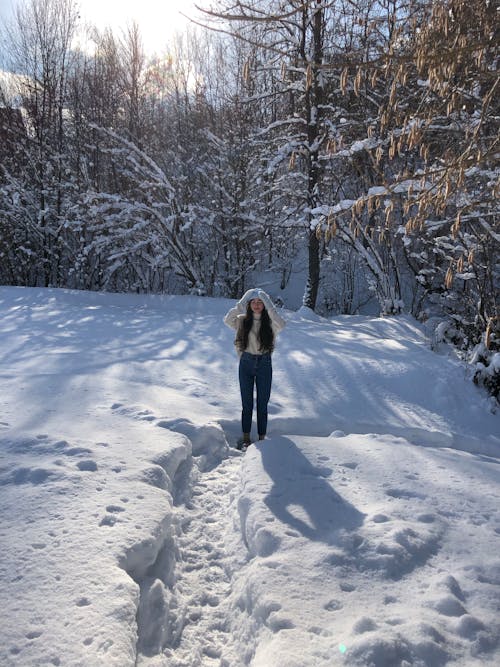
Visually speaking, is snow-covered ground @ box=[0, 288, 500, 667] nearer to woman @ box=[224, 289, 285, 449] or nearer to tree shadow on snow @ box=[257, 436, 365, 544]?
tree shadow on snow @ box=[257, 436, 365, 544]

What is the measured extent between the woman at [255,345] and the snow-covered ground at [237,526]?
1.24ft

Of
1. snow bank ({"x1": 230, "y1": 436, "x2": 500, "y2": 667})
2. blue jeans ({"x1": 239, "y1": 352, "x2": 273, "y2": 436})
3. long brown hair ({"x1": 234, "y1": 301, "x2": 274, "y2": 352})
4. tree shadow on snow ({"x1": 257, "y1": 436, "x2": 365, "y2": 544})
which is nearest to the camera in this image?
snow bank ({"x1": 230, "y1": 436, "x2": 500, "y2": 667})

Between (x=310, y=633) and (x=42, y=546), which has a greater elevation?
(x=42, y=546)

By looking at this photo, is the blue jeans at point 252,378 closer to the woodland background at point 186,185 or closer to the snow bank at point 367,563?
the snow bank at point 367,563

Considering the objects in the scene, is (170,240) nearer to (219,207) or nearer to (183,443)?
(219,207)

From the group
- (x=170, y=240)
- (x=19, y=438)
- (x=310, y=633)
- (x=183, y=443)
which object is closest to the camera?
(x=310, y=633)

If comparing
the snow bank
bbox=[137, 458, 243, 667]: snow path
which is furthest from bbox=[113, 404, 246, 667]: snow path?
the snow bank

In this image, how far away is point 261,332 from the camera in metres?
5.14

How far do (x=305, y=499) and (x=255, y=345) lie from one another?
5.99 ft

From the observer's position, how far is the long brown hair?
16.9 ft

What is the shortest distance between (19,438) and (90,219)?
13327 millimetres

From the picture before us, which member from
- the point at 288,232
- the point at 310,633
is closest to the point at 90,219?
the point at 288,232

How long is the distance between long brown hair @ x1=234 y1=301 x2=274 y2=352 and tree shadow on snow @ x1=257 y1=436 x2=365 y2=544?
1050mm

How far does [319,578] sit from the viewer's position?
2.84 meters
